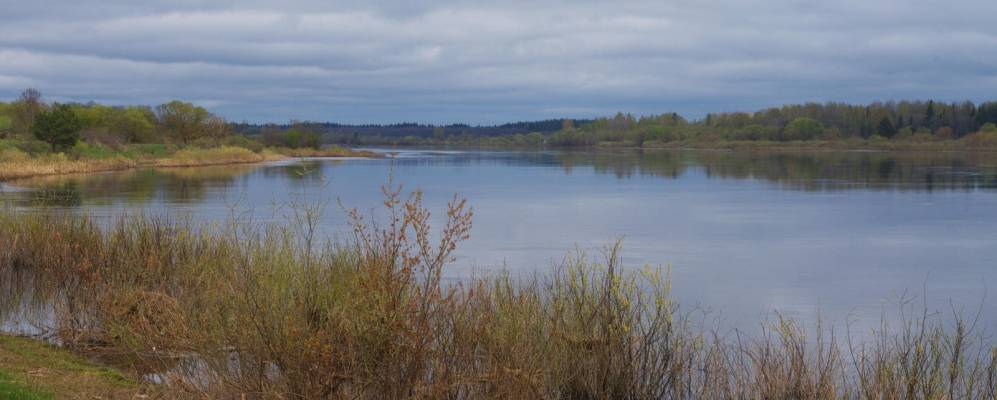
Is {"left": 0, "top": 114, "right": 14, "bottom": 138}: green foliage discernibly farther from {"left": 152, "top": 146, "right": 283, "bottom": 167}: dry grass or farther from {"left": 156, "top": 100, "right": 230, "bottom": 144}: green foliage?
{"left": 156, "top": 100, "right": 230, "bottom": 144}: green foliage

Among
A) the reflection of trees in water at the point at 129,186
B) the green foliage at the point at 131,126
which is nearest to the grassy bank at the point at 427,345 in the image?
the reflection of trees in water at the point at 129,186

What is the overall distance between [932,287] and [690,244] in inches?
253

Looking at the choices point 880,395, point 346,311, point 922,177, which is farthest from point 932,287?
point 922,177

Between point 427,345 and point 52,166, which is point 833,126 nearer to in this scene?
point 52,166

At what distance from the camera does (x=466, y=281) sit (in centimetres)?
1541

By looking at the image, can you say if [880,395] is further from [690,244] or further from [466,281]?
[690,244]

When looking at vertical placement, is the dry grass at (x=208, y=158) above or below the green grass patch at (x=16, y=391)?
above

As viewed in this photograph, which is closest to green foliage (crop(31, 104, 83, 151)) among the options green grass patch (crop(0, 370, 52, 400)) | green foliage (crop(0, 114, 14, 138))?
green foliage (crop(0, 114, 14, 138))

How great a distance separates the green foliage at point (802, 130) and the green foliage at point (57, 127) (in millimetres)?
105294

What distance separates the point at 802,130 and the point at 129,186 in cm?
11562

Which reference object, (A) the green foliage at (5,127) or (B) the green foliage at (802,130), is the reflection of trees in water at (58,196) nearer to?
(A) the green foliage at (5,127)

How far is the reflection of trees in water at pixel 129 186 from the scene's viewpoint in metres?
31.9

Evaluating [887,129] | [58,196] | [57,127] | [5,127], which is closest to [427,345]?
[58,196]

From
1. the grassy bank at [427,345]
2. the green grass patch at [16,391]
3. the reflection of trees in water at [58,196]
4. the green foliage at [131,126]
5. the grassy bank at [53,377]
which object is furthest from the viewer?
the green foliage at [131,126]
